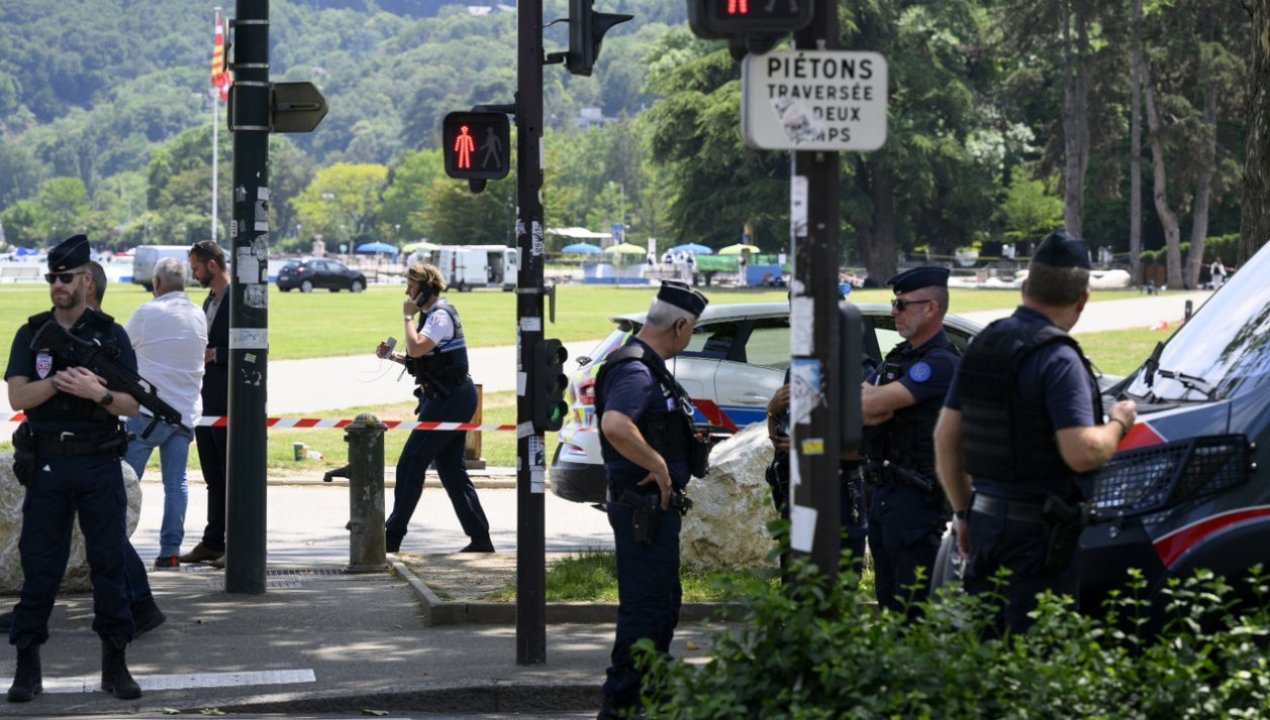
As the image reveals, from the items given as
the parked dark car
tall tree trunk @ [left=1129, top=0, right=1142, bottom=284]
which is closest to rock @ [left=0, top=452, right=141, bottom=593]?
tall tree trunk @ [left=1129, top=0, right=1142, bottom=284]

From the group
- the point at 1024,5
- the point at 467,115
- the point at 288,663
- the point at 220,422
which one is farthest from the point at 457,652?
the point at 1024,5

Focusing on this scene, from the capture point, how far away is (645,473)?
22.6 ft

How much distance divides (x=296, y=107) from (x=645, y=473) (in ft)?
15.3

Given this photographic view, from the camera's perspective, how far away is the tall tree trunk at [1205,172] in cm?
7625

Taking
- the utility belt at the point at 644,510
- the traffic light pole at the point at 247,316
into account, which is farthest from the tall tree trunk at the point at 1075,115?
the utility belt at the point at 644,510

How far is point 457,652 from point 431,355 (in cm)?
366

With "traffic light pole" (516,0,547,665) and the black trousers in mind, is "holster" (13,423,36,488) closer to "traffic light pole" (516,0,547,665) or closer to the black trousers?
"traffic light pole" (516,0,547,665)

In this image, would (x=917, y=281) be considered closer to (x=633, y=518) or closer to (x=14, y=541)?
(x=633, y=518)

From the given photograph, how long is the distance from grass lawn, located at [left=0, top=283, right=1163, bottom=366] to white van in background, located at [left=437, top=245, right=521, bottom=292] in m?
12.1

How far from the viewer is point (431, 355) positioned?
12125 mm

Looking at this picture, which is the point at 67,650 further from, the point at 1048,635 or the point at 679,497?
the point at 1048,635

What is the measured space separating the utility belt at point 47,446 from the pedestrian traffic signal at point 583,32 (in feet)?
8.91

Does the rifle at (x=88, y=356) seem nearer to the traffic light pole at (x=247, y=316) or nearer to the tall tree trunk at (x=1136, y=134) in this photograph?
the traffic light pole at (x=247, y=316)

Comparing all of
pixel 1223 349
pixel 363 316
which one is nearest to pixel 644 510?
pixel 1223 349
